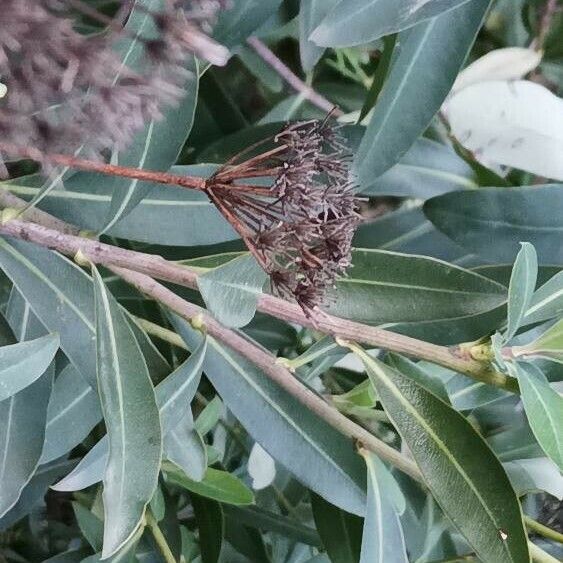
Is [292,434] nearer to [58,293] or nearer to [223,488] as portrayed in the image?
[223,488]


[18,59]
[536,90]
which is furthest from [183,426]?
[536,90]

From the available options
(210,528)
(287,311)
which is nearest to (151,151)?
(287,311)

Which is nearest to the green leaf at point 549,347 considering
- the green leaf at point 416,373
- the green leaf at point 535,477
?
the green leaf at point 416,373

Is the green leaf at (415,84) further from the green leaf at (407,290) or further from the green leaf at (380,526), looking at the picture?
the green leaf at (380,526)

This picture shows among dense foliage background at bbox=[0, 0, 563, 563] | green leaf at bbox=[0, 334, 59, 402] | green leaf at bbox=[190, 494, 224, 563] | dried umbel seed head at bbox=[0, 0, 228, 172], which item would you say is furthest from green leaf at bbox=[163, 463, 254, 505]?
dried umbel seed head at bbox=[0, 0, 228, 172]

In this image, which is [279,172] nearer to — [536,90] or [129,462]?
[129,462]

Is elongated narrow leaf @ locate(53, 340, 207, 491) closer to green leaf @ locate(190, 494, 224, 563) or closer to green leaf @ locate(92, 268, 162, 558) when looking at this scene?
green leaf @ locate(92, 268, 162, 558)
